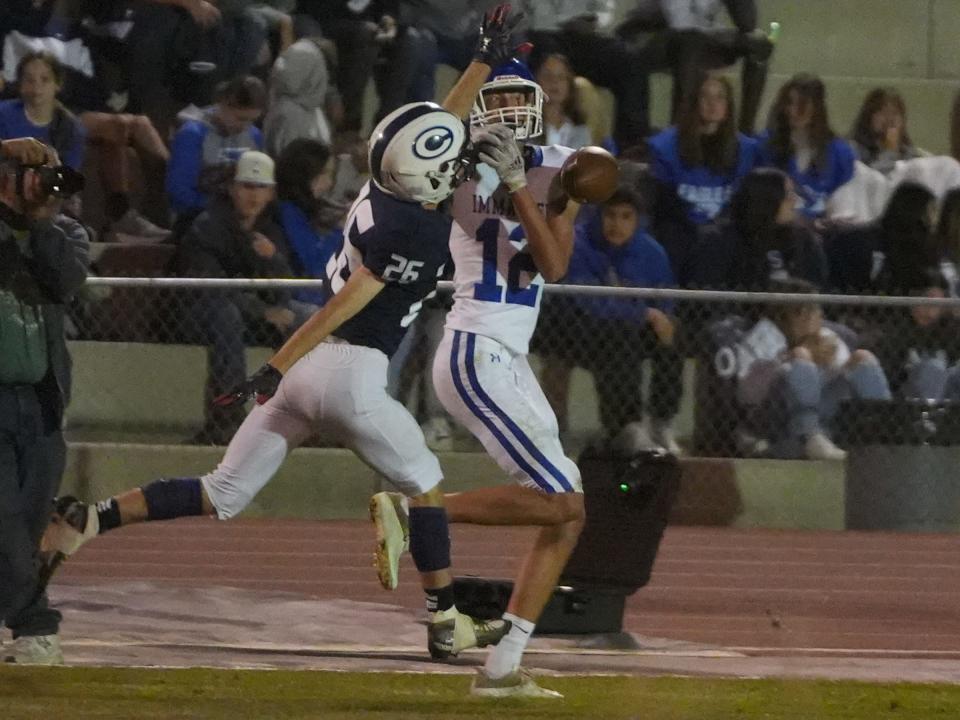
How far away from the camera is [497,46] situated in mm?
6797

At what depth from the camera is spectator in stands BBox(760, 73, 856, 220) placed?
11.8m

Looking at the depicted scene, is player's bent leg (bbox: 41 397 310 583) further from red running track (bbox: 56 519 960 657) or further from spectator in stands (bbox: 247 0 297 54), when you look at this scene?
spectator in stands (bbox: 247 0 297 54)

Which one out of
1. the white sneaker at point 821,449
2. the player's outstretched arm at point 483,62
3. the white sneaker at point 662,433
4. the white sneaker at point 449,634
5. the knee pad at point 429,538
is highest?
the player's outstretched arm at point 483,62

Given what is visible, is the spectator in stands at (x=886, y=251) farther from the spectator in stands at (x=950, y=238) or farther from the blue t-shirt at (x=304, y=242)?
the blue t-shirt at (x=304, y=242)

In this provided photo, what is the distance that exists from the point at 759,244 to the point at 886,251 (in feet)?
2.85

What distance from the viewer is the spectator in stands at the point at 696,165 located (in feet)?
36.7

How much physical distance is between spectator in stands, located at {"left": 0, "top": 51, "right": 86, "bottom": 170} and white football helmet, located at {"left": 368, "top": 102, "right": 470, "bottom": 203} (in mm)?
5261

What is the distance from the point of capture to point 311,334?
5.77 metres

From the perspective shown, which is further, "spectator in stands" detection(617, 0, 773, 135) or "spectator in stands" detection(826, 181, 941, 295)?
"spectator in stands" detection(617, 0, 773, 135)

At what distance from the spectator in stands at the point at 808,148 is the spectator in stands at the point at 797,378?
1.32 metres

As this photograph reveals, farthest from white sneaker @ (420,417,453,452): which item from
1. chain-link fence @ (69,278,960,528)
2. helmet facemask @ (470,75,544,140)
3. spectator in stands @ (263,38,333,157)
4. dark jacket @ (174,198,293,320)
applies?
helmet facemask @ (470,75,544,140)

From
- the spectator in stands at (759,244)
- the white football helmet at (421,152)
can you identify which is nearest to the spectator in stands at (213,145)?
the spectator in stands at (759,244)

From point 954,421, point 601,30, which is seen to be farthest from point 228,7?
point 954,421

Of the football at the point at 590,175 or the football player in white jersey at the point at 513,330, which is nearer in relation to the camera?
the football at the point at 590,175
